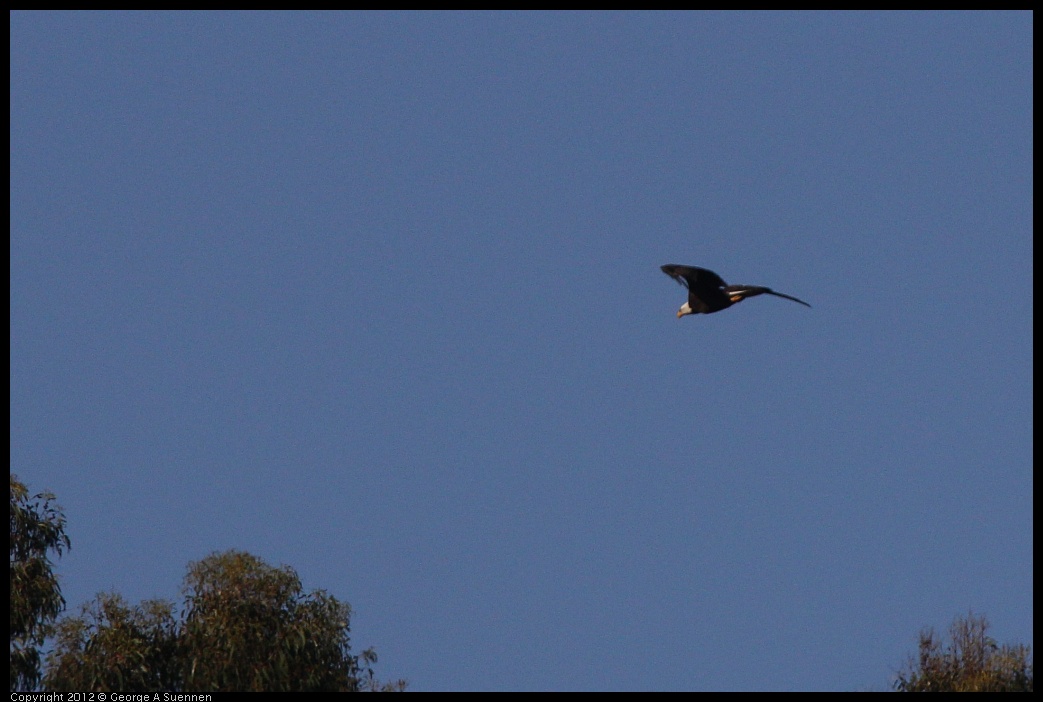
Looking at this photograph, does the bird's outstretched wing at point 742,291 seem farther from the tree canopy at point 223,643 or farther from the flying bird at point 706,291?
the tree canopy at point 223,643

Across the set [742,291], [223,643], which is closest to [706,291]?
[742,291]

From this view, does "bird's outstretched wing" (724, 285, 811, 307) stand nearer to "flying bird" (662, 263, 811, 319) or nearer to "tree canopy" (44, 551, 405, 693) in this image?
"flying bird" (662, 263, 811, 319)

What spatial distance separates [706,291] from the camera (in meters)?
23.2

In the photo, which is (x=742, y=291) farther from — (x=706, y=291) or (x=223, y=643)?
(x=223, y=643)

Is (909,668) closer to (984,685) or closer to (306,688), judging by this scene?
(984,685)

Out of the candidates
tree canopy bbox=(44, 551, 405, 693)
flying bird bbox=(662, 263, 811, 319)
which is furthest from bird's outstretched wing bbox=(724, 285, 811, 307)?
tree canopy bbox=(44, 551, 405, 693)

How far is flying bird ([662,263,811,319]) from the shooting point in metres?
21.9

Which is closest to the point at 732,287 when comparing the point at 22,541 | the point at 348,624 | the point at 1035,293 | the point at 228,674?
the point at 1035,293

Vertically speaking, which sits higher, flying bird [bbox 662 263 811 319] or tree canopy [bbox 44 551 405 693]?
flying bird [bbox 662 263 811 319]

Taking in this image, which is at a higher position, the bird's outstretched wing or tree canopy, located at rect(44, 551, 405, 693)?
the bird's outstretched wing

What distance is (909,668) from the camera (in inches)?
877

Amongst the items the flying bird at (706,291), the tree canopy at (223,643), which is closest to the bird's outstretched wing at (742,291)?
the flying bird at (706,291)

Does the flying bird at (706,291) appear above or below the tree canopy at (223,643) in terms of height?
above

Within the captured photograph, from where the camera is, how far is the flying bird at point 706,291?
21922 millimetres
